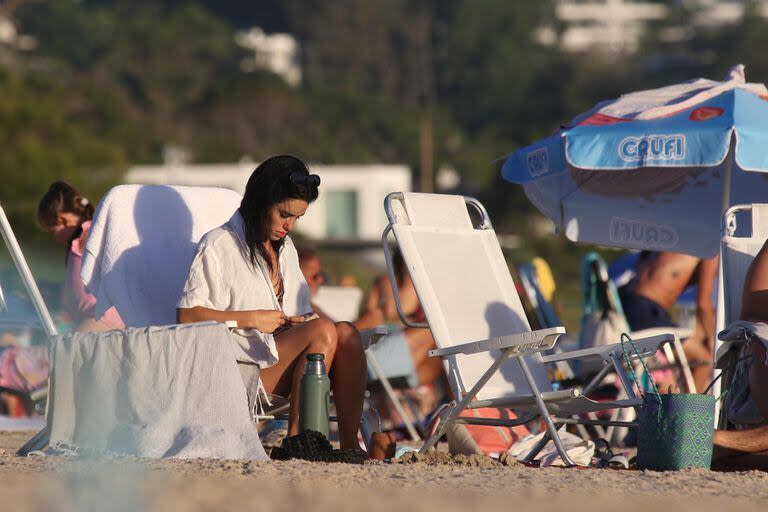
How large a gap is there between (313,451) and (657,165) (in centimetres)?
200

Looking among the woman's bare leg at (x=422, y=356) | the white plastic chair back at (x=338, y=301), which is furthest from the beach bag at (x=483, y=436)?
the white plastic chair back at (x=338, y=301)

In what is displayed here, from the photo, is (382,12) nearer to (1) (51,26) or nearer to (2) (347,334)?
(1) (51,26)

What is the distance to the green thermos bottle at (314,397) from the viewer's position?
434 centimetres

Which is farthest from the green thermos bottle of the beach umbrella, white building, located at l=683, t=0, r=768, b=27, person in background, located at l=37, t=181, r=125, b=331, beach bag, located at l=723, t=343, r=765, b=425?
white building, located at l=683, t=0, r=768, b=27

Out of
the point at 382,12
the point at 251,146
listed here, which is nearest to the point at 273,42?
the point at 382,12

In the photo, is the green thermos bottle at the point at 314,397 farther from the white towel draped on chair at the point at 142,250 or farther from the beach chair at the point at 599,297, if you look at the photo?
the beach chair at the point at 599,297

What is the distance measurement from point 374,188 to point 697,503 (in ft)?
140

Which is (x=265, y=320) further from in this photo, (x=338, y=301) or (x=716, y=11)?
(x=716, y=11)

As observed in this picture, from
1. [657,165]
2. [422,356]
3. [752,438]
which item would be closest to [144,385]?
[752,438]

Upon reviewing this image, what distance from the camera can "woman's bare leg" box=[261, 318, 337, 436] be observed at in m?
4.46

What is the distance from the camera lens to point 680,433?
414 centimetres

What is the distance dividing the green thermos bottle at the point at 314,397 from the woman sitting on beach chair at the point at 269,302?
0.07m

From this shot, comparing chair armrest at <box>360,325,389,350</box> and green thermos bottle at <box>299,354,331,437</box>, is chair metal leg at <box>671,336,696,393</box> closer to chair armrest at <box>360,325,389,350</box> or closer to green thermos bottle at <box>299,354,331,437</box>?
chair armrest at <box>360,325,389,350</box>

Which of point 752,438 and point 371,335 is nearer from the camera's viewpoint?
point 752,438
